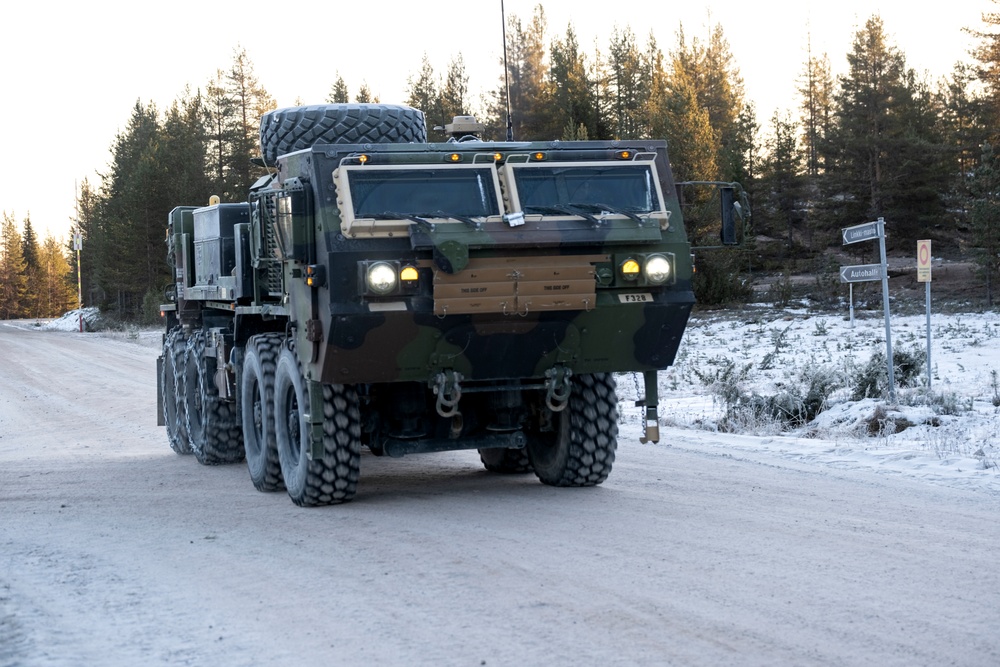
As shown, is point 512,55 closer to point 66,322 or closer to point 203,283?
point 66,322

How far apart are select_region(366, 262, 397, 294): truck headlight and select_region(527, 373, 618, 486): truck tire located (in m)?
2.19

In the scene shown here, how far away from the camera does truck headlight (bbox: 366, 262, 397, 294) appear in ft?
27.1

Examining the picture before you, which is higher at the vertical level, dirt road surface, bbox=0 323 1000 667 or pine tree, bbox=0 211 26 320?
pine tree, bbox=0 211 26 320

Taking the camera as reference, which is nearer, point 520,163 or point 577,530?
point 577,530

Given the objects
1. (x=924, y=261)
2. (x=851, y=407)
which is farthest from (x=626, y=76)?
(x=851, y=407)

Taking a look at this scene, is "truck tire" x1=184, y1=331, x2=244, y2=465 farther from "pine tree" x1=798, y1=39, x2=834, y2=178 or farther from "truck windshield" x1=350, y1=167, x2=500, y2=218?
"pine tree" x1=798, y1=39, x2=834, y2=178

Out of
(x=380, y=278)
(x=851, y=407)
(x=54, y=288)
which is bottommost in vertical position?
(x=851, y=407)

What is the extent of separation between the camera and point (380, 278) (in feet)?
A: 27.2

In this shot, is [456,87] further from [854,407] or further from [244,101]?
[854,407]

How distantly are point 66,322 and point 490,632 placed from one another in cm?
6495

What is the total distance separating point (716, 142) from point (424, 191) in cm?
3841

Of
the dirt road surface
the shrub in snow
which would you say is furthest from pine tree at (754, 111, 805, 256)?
the dirt road surface

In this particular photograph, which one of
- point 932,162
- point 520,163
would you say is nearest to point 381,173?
point 520,163

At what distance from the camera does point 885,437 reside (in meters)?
12.4
